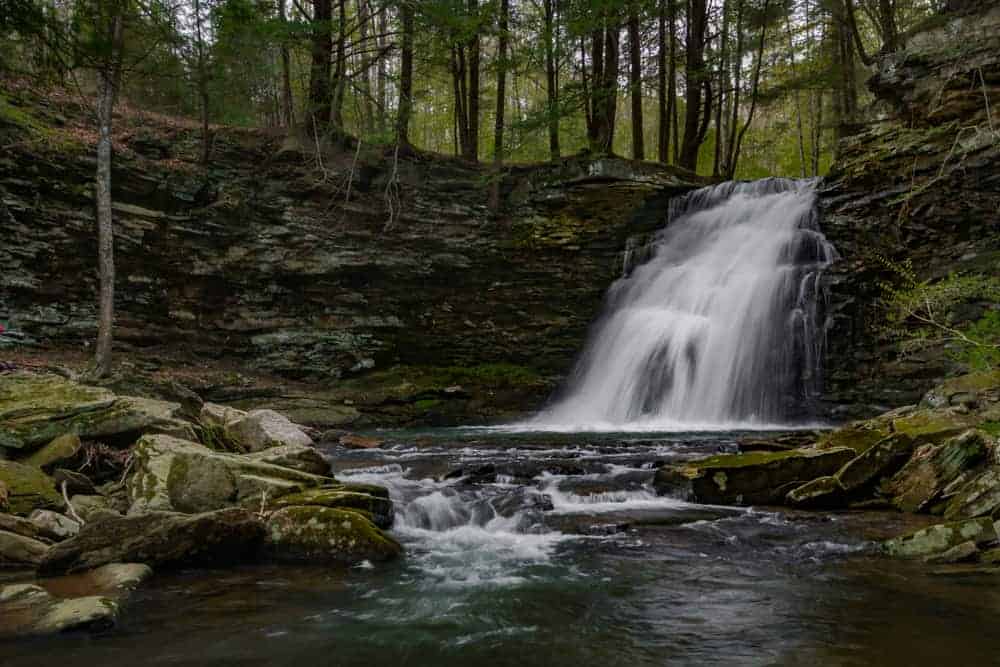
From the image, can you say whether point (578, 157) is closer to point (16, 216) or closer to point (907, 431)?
point (907, 431)

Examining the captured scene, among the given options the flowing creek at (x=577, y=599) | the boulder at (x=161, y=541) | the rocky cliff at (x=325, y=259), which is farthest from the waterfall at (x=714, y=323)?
the boulder at (x=161, y=541)

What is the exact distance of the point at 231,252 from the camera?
1548cm

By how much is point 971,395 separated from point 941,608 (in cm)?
542

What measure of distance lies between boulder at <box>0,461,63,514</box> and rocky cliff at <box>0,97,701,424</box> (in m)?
7.83

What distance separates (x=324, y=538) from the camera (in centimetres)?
542

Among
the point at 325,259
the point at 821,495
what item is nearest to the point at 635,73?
the point at 325,259

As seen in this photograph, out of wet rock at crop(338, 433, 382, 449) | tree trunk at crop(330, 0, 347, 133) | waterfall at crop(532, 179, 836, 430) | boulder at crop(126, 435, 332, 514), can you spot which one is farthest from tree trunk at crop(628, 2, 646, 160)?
boulder at crop(126, 435, 332, 514)

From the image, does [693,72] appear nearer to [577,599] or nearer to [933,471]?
[933,471]

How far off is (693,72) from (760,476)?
14.3 meters

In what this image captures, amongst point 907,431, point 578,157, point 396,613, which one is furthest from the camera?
point 578,157

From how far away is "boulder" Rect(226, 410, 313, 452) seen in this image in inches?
335

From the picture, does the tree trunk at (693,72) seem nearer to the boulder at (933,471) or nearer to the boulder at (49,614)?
the boulder at (933,471)


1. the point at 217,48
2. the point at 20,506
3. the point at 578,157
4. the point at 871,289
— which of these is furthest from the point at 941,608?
the point at 217,48

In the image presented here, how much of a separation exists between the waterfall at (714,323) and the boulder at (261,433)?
6290 mm
